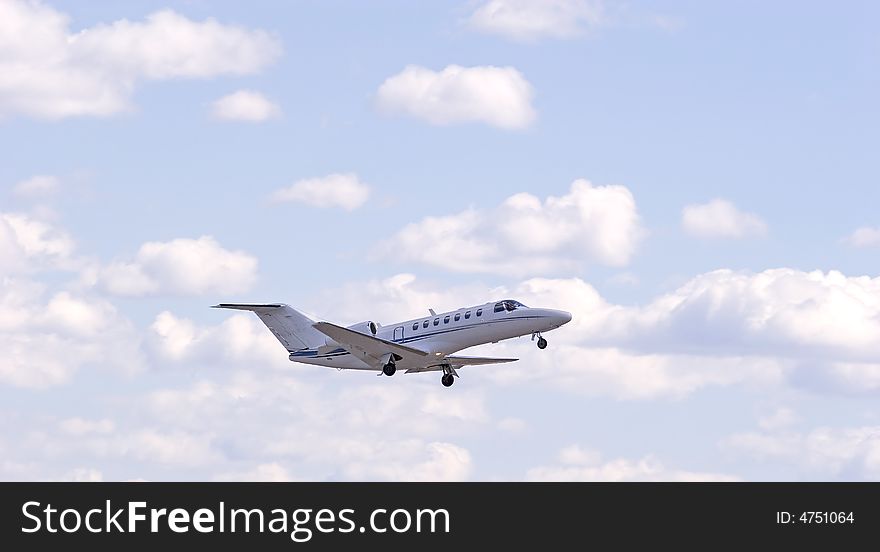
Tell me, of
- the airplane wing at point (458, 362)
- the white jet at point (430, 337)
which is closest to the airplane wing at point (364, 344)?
the white jet at point (430, 337)

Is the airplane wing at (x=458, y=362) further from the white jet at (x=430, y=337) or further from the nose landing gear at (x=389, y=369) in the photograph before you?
the nose landing gear at (x=389, y=369)

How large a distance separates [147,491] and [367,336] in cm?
1868

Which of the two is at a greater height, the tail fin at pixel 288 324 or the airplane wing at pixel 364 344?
the tail fin at pixel 288 324

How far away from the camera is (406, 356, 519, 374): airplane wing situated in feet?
319

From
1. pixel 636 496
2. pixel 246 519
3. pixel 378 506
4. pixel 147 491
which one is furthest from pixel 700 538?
pixel 147 491

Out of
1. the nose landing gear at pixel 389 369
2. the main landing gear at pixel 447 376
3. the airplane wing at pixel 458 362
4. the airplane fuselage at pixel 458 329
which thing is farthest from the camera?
the main landing gear at pixel 447 376

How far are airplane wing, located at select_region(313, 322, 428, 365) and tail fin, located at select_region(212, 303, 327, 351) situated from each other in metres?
8.09

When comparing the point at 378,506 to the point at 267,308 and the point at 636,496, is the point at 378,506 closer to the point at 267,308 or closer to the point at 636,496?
the point at 636,496

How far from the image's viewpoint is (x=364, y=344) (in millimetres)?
94000

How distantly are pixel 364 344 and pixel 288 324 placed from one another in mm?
11281

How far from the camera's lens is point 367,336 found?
92.9 m

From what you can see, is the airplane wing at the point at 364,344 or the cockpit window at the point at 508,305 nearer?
the cockpit window at the point at 508,305

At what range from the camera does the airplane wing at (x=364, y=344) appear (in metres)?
92.8

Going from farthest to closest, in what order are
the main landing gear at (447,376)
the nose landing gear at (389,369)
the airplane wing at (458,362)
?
the main landing gear at (447,376) → the airplane wing at (458,362) → the nose landing gear at (389,369)
